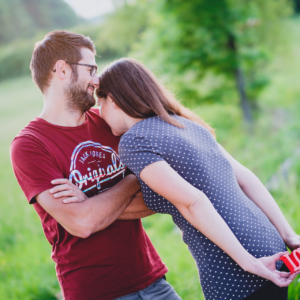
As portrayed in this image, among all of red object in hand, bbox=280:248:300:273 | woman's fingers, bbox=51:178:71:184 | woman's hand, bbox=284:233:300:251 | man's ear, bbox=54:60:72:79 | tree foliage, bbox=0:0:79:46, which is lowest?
woman's hand, bbox=284:233:300:251

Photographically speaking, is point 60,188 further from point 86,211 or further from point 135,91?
point 135,91

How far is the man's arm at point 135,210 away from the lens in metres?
1.98

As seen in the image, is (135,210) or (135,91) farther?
(135,210)

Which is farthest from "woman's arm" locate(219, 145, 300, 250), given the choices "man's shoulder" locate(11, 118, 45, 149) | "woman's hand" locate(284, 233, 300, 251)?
"man's shoulder" locate(11, 118, 45, 149)

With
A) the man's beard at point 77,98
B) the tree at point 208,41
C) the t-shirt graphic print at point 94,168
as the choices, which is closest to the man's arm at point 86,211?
the t-shirt graphic print at point 94,168

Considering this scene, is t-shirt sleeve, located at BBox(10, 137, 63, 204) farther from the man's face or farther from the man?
the man's face

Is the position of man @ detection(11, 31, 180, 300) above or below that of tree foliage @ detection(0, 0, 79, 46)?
below

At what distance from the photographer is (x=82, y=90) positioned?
2041 mm

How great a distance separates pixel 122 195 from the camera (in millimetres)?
1907

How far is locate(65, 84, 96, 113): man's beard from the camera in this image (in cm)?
202

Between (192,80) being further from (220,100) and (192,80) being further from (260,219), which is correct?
(260,219)

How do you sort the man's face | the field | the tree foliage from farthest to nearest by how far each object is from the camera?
1. the tree foliage
2. the field
3. the man's face

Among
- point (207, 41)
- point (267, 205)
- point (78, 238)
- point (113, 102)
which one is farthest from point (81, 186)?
point (207, 41)

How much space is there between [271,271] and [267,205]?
0.44 meters
